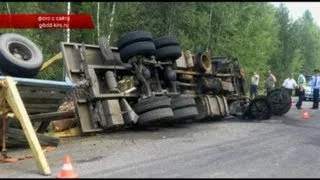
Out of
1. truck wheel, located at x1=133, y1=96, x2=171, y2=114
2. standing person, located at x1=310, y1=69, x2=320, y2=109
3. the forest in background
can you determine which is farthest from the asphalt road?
standing person, located at x1=310, y1=69, x2=320, y2=109

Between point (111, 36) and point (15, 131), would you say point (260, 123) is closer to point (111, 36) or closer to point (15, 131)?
point (15, 131)

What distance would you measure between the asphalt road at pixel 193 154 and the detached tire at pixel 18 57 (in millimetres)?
1364

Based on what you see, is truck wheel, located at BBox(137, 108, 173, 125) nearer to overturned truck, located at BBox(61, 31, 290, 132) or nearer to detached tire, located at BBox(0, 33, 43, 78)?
overturned truck, located at BBox(61, 31, 290, 132)

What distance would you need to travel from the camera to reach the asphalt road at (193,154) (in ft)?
24.6

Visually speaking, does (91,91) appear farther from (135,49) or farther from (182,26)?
(182,26)

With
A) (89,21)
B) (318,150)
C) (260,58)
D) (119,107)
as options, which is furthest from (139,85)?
(260,58)

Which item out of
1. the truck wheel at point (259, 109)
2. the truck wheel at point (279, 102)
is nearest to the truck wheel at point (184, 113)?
the truck wheel at point (259, 109)

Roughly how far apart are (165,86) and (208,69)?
2.05 meters

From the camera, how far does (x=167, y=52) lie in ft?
42.9

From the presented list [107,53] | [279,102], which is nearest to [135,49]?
[107,53]

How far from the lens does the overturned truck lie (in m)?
11.5

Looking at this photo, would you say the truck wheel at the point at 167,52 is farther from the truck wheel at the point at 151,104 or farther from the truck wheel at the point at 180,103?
the truck wheel at the point at 151,104

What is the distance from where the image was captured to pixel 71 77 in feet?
38.3

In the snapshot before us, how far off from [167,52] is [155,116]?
81.7 inches
